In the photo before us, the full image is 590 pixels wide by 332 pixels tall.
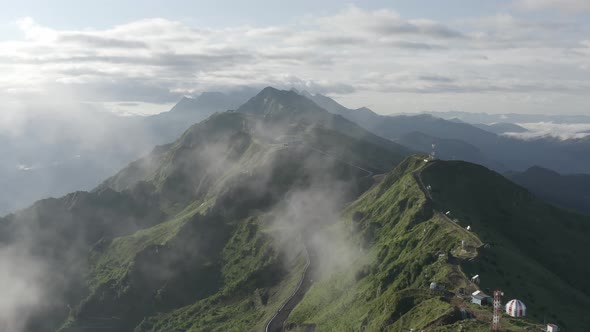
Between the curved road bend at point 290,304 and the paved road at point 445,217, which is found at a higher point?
the paved road at point 445,217


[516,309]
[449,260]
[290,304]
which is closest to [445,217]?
[449,260]

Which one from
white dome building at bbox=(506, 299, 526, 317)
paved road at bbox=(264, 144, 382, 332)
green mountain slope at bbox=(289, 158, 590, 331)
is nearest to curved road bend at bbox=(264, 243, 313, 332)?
paved road at bbox=(264, 144, 382, 332)

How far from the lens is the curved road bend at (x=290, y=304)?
143125 millimetres

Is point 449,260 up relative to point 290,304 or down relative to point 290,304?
up

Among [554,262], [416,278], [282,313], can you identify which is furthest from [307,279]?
[554,262]

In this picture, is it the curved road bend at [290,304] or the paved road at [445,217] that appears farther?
the curved road bend at [290,304]

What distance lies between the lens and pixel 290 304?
156m

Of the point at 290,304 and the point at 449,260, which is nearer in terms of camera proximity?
the point at 449,260

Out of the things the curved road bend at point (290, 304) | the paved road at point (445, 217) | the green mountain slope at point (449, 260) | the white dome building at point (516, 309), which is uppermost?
the white dome building at point (516, 309)

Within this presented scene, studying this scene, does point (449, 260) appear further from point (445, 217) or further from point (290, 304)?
point (290, 304)

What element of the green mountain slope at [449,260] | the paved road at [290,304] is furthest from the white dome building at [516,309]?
the paved road at [290,304]

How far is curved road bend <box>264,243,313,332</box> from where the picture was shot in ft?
470

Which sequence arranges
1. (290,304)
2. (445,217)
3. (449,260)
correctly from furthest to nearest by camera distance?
(290,304)
(445,217)
(449,260)

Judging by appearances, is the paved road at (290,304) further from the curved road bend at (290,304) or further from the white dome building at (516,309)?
the white dome building at (516,309)
